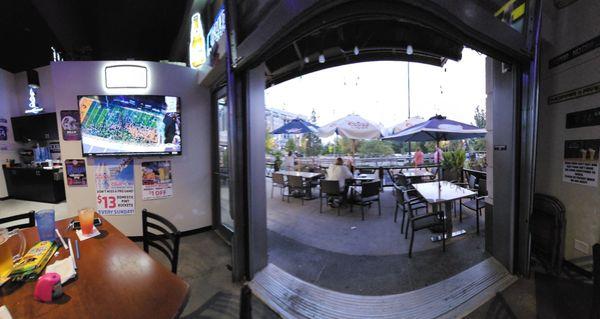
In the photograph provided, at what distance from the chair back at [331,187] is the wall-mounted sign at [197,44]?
3.02 metres

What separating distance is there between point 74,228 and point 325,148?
15.8 meters

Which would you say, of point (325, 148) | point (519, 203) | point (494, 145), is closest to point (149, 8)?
point (494, 145)

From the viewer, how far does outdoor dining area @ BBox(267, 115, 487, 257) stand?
334 cm

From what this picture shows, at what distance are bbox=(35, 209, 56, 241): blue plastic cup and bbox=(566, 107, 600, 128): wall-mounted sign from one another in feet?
14.8

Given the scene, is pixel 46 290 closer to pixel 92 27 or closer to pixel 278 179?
pixel 278 179

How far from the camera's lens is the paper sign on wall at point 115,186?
11.2 ft

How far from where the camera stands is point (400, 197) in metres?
3.54

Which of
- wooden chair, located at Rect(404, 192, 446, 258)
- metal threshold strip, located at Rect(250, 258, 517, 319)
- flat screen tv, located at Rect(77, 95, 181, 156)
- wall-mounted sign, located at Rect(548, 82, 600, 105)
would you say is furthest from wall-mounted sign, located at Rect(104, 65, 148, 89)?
wall-mounted sign, located at Rect(548, 82, 600, 105)

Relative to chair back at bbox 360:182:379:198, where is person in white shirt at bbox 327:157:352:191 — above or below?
above

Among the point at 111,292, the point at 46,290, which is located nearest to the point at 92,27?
the point at 46,290

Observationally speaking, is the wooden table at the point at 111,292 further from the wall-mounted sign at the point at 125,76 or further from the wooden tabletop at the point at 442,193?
the wooden tabletop at the point at 442,193

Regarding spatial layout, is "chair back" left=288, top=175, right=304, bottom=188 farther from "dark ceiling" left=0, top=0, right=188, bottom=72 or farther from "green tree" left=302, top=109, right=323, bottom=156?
"green tree" left=302, top=109, right=323, bottom=156

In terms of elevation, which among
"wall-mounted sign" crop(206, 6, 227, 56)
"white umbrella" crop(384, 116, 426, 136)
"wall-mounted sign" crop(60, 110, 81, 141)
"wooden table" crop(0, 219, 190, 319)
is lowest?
"wooden table" crop(0, 219, 190, 319)

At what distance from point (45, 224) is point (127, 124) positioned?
2139 millimetres
